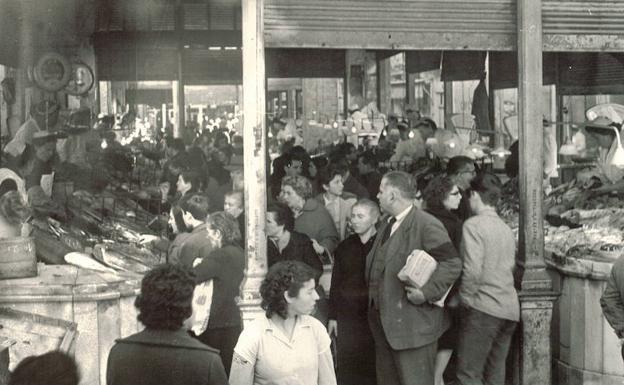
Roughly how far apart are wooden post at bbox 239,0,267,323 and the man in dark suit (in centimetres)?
89

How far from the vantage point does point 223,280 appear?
7223mm

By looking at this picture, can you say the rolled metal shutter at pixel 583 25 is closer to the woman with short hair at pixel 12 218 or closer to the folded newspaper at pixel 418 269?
the folded newspaper at pixel 418 269

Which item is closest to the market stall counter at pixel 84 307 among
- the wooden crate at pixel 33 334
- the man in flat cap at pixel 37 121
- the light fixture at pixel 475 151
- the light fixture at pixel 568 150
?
the wooden crate at pixel 33 334

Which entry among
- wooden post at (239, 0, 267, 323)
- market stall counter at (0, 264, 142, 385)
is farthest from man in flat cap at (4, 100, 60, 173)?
wooden post at (239, 0, 267, 323)

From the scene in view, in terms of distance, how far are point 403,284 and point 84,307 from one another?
2246 millimetres

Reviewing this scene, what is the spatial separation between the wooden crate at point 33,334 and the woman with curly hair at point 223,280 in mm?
975

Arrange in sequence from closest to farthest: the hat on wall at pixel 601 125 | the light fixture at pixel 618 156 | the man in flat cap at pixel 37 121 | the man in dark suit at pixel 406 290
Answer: the man in dark suit at pixel 406 290 < the light fixture at pixel 618 156 < the hat on wall at pixel 601 125 < the man in flat cap at pixel 37 121

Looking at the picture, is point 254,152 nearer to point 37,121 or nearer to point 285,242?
point 285,242

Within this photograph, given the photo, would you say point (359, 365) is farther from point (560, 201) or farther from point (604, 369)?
point (560, 201)

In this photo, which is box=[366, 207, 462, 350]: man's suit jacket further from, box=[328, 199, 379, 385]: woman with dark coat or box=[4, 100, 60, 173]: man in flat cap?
box=[4, 100, 60, 173]: man in flat cap

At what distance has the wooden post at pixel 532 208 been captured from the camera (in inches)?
305

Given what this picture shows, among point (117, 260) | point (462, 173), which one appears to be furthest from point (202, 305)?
point (462, 173)

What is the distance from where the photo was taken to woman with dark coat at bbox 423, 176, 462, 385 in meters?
7.80

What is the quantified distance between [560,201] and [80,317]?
5.80m
